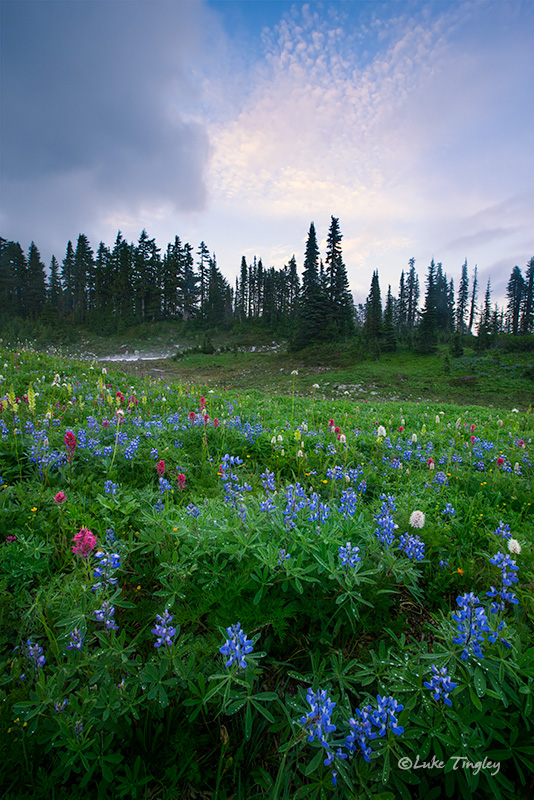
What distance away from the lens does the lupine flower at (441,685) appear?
1360 mm

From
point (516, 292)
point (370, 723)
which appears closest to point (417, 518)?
point (370, 723)

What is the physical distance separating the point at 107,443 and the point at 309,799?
401 cm

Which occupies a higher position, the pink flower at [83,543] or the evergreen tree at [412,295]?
the evergreen tree at [412,295]

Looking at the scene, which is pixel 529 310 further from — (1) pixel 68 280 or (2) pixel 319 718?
(1) pixel 68 280

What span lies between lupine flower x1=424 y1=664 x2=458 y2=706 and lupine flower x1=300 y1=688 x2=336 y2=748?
1.47 feet

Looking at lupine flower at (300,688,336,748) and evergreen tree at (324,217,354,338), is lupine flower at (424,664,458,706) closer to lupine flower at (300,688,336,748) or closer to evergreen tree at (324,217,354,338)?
lupine flower at (300,688,336,748)

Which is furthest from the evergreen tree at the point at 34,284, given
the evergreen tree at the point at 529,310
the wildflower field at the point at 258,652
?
the evergreen tree at the point at 529,310

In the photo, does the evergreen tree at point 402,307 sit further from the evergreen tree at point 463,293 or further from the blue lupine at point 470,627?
the blue lupine at point 470,627

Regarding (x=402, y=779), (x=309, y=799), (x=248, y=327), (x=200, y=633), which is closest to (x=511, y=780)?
(x=402, y=779)

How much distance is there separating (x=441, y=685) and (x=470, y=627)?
0.28 m

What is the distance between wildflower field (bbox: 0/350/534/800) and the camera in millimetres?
1375

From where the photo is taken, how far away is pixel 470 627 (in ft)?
5.07

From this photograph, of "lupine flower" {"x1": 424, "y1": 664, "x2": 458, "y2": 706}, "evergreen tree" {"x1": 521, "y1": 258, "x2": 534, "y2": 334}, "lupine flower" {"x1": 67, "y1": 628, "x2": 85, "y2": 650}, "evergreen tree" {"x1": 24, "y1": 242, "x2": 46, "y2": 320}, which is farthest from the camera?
"evergreen tree" {"x1": 24, "y1": 242, "x2": 46, "y2": 320}

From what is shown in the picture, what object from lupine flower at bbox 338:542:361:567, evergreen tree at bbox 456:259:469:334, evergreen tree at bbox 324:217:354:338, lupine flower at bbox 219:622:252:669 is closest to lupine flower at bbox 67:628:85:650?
lupine flower at bbox 219:622:252:669
